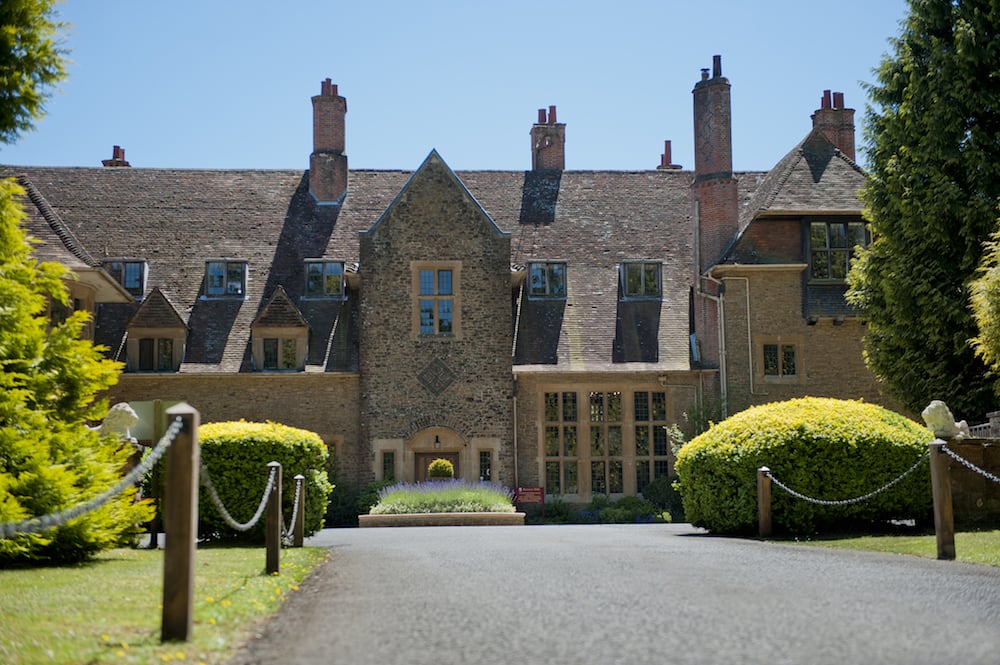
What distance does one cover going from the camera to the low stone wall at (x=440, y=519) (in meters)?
25.7

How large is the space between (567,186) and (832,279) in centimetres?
945

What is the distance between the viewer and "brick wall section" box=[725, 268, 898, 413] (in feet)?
103

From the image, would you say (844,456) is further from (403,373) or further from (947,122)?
(403,373)

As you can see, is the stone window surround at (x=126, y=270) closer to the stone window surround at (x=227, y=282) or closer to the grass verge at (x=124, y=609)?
the stone window surround at (x=227, y=282)

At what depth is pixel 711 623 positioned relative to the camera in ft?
24.9

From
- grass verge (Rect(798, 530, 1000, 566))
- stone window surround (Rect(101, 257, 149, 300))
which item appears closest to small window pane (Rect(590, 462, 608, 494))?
stone window surround (Rect(101, 257, 149, 300))

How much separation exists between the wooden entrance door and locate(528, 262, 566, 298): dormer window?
5.41 m

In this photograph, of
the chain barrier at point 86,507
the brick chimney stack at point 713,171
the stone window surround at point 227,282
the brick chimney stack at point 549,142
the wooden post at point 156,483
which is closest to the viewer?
the chain barrier at point 86,507

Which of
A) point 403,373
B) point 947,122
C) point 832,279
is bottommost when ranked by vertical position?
point 403,373

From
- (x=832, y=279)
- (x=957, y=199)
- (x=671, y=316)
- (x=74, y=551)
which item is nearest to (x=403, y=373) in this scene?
(x=671, y=316)

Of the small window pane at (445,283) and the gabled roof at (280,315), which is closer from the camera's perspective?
the gabled roof at (280,315)

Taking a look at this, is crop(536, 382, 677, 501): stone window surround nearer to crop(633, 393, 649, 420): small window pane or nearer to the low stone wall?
crop(633, 393, 649, 420): small window pane

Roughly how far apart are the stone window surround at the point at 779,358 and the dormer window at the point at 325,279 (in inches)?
461

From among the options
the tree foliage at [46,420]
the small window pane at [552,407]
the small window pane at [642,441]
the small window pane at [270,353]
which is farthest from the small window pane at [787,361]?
the tree foliage at [46,420]
